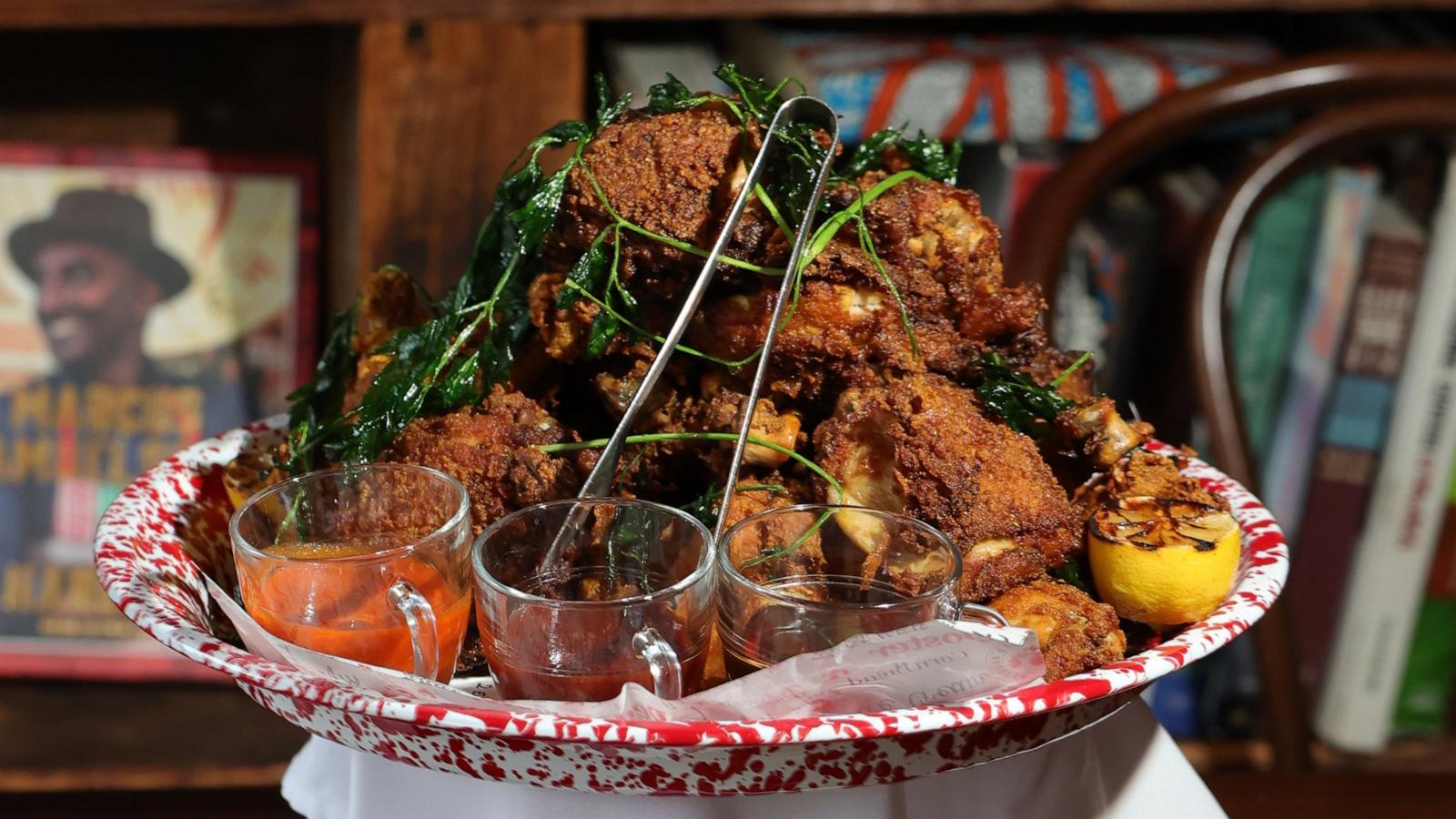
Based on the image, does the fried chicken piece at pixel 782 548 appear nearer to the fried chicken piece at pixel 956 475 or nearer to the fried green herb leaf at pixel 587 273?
the fried chicken piece at pixel 956 475

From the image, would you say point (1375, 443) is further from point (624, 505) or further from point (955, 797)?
point (624, 505)

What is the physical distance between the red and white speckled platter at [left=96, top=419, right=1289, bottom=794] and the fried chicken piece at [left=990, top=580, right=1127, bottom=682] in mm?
32

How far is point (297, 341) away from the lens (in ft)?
7.08

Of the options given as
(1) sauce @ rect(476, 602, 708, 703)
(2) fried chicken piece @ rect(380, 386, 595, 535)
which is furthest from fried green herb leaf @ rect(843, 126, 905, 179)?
(1) sauce @ rect(476, 602, 708, 703)

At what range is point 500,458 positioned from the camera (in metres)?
0.97

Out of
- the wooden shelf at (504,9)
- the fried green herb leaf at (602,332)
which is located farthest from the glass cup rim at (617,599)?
the wooden shelf at (504,9)

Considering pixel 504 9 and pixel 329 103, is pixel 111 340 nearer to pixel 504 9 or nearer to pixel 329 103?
pixel 329 103

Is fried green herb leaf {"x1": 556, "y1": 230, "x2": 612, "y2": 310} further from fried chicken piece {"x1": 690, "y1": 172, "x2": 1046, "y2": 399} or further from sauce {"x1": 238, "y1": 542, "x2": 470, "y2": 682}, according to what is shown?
sauce {"x1": 238, "y1": 542, "x2": 470, "y2": 682}

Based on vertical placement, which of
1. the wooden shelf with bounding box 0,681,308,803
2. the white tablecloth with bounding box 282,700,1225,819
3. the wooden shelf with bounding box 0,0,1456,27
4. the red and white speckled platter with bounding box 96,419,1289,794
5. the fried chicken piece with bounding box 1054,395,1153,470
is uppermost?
the wooden shelf with bounding box 0,0,1456,27

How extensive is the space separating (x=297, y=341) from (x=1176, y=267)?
1.39 meters

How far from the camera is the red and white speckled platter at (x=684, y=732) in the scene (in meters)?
0.72

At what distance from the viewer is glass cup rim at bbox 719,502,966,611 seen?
81 cm

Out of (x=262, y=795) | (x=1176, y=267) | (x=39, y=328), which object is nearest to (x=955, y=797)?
(x=262, y=795)

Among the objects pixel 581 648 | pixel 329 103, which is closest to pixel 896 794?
pixel 581 648
